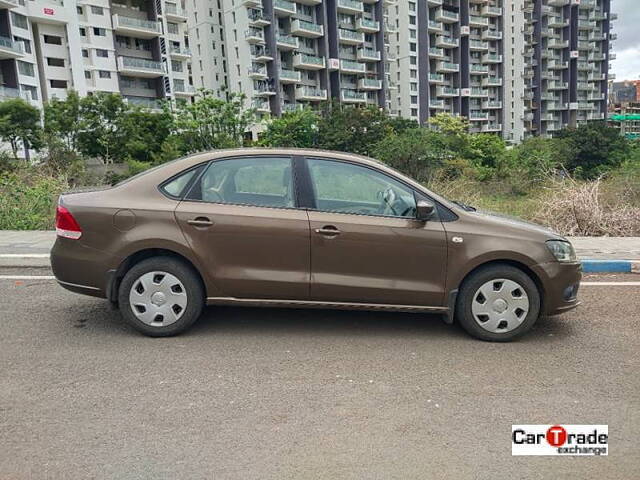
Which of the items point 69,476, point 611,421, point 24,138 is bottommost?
point 611,421

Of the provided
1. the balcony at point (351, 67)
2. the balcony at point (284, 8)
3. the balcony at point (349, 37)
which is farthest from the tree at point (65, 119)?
the balcony at point (349, 37)

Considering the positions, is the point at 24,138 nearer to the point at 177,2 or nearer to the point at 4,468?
the point at 4,468

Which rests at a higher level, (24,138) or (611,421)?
(24,138)

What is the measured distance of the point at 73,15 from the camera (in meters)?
49.2

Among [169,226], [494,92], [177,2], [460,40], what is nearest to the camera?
[169,226]

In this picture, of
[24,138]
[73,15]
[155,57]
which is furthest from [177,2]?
[24,138]

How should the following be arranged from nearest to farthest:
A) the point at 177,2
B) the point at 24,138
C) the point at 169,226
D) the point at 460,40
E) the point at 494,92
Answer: the point at 169,226 → the point at 24,138 → the point at 177,2 → the point at 460,40 → the point at 494,92

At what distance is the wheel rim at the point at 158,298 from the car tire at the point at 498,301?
2533 mm

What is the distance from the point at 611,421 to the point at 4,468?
365cm

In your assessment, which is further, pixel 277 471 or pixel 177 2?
pixel 177 2

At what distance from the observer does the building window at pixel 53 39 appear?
49531 millimetres

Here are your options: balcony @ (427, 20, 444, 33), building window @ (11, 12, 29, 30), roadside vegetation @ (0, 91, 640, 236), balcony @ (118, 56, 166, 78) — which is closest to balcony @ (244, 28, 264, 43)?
balcony @ (118, 56, 166, 78)

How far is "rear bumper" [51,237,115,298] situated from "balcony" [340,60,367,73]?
218 ft

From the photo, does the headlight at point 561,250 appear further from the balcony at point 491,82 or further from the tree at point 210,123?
the balcony at point 491,82
